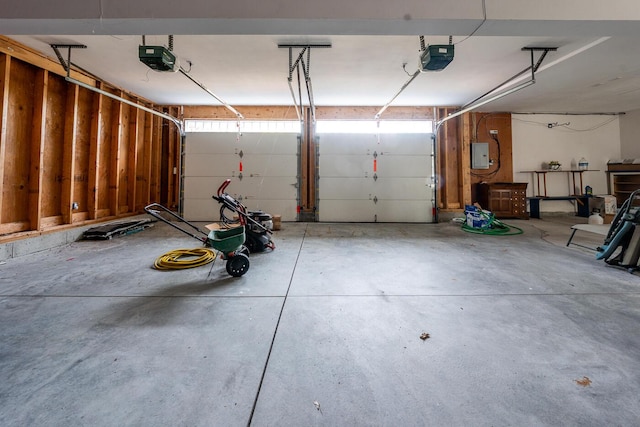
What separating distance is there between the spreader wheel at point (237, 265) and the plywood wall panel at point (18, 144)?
358cm

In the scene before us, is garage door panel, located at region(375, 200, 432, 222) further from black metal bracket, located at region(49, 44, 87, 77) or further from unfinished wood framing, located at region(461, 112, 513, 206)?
black metal bracket, located at region(49, 44, 87, 77)

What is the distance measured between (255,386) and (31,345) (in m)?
1.45

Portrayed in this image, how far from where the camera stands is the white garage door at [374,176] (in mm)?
6348

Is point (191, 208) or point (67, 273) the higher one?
point (191, 208)

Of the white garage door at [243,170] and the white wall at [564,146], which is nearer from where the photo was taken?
the white garage door at [243,170]

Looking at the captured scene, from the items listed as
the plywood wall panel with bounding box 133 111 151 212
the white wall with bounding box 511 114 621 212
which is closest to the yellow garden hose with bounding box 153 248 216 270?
the plywood wall panel with bounding box 133 111 151 212

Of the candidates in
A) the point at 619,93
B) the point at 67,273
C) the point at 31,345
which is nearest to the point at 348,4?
the point at 31,345

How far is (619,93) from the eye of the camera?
546cm

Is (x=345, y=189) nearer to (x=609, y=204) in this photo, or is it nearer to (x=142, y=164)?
(x=142, y=164)

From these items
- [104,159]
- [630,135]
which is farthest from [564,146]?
[104,159]

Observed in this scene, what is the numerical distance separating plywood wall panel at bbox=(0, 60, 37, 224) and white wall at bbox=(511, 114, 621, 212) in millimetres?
10470

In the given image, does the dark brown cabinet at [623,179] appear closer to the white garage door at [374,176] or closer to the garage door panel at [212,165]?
the white garage door at [374,176]

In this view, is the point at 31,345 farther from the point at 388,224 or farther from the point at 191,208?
the point at 388,224

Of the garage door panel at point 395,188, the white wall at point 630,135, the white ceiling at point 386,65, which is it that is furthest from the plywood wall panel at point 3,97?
the white wall at point 630,135
